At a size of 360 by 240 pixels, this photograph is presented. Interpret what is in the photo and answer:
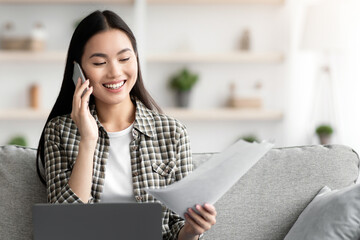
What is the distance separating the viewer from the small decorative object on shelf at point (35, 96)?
17.0 feet

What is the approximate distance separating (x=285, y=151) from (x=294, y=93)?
3.29 m

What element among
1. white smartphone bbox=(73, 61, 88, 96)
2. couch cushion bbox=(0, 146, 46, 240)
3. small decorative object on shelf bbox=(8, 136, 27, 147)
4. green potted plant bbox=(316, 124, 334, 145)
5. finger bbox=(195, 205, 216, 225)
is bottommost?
small decorative object on shelf bbox=(8, 136, 27, 147)

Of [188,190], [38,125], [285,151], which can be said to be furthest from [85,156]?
[38,125]

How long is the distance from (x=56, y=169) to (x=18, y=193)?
0.19 metres

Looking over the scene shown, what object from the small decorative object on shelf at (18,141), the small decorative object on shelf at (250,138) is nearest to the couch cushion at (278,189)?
the small decorative object on shelf at (250,138)

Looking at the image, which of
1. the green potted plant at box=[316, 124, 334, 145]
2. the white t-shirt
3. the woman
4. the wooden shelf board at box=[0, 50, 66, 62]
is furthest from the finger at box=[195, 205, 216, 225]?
the wooden shelf board at box=[0, 50, 66, 62]

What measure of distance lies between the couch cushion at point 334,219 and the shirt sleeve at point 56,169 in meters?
0.66

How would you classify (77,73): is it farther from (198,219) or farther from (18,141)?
(18,141)

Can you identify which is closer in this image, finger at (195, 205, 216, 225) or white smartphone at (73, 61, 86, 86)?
finger at (195, 205, 216, 225)

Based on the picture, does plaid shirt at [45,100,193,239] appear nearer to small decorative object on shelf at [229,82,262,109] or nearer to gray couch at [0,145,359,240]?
gray couch at [0,145,359,240]

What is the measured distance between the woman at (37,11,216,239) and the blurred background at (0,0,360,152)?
3176 mm

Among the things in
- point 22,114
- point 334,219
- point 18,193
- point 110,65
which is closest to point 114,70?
point 110,65

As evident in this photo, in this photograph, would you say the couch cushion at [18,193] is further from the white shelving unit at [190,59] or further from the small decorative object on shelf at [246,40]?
the small decorative object on shelf at [246,40]

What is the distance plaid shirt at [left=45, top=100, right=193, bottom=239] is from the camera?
6.03 ft
